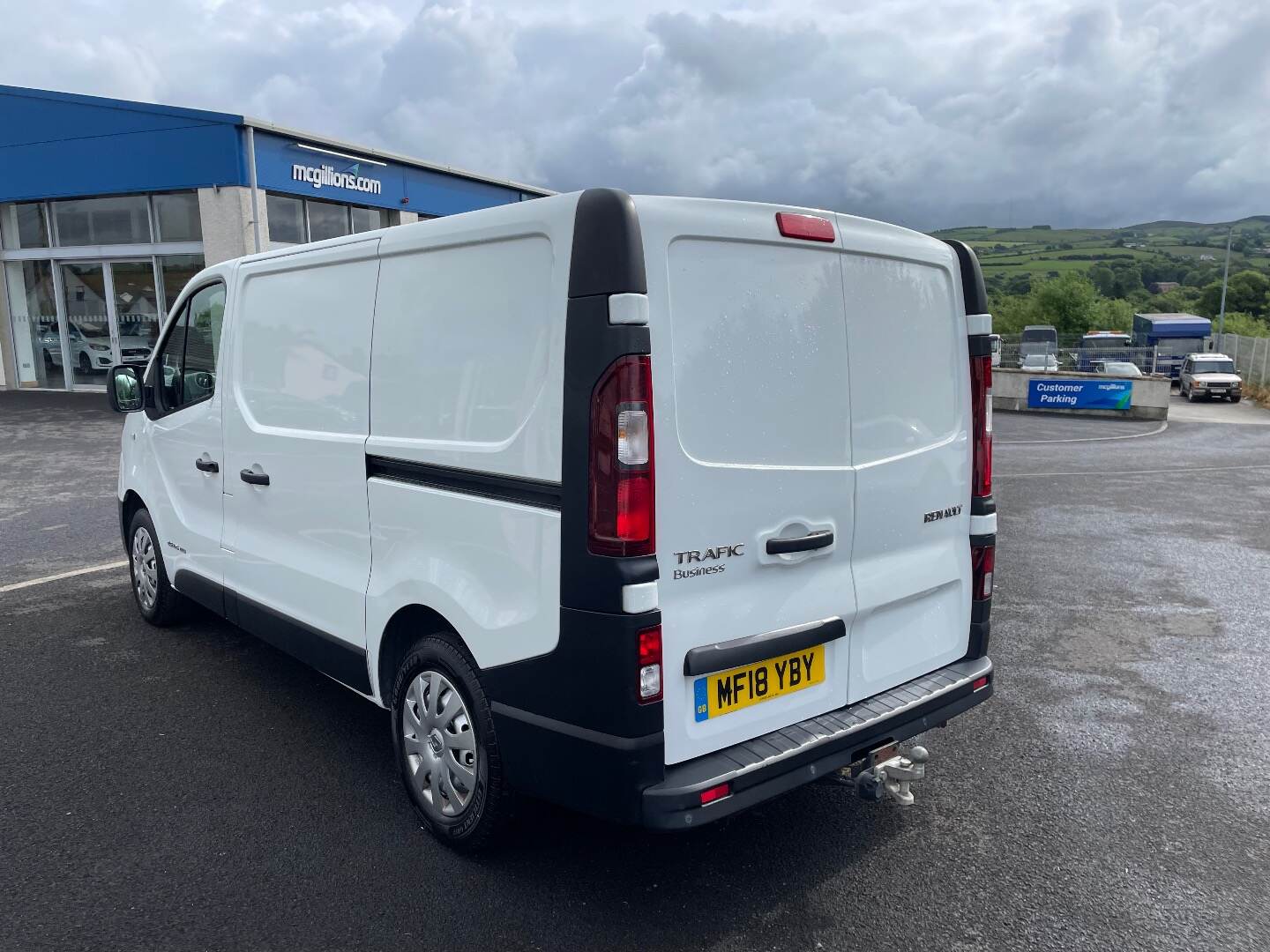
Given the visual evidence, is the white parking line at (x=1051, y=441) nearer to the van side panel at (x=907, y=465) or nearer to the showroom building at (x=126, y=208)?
the van side panel at (x=907, y=465)

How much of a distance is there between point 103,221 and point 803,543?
23.2 meters

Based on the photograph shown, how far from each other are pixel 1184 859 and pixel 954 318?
2066 millimetres

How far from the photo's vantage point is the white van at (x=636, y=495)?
2.72 metres

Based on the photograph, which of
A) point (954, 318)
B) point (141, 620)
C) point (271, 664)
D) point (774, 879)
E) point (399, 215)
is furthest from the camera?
point (399, 215)

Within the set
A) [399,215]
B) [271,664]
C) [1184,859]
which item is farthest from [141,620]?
[399,215]

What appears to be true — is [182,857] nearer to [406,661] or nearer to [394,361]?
[406,661]

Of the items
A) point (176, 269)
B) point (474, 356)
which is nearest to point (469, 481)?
point (474, 356)

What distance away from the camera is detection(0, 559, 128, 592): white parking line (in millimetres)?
6727

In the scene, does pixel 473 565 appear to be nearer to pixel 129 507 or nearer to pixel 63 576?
pixel 129 507

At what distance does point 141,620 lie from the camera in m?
5.97

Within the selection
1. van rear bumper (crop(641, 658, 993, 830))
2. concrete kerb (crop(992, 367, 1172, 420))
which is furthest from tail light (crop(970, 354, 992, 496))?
concrete kerb (crop(992, 367, 1172, 420))

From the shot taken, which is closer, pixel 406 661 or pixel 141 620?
pixel 406 661

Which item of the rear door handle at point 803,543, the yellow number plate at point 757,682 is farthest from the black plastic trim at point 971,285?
the yellow number plate at point 757,682

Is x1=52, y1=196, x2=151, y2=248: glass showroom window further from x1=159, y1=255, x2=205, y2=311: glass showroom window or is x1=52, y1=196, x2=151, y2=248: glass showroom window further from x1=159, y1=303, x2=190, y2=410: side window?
x1=159, y1=303, x2=190, y2=410: side window
